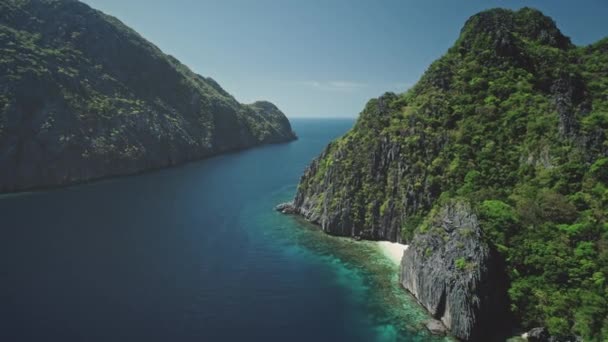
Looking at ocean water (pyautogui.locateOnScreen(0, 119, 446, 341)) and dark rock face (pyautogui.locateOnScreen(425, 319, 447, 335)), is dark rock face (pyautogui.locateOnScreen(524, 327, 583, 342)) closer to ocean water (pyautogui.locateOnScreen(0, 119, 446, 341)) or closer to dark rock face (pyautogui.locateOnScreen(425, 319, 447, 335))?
dark rock face (pyautogui.locateOnScreen(425, 319, 447, 335))

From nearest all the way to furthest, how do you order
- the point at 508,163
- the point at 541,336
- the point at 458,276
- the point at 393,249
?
1. the point at 541,336
2. the point at 458,276
3. the point at 508,163
4. the point at 393,249

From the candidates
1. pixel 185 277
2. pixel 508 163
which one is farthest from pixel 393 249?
pixel 185 277

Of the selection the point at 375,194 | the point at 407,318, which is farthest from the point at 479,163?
the point at 407,318

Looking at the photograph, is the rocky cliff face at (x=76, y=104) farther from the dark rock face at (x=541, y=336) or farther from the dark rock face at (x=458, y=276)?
the dark rock face at (x=541, y=336)

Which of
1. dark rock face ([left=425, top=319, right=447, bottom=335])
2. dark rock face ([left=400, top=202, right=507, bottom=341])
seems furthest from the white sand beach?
dark rock face ([left=425, top=319, right=447, bottom=335])

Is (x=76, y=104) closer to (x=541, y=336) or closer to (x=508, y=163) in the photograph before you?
(x=508, y=163)

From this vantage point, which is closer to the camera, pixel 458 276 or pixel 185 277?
pixel 458 276

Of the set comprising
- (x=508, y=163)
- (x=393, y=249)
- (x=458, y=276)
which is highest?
(x=508, y=163)
